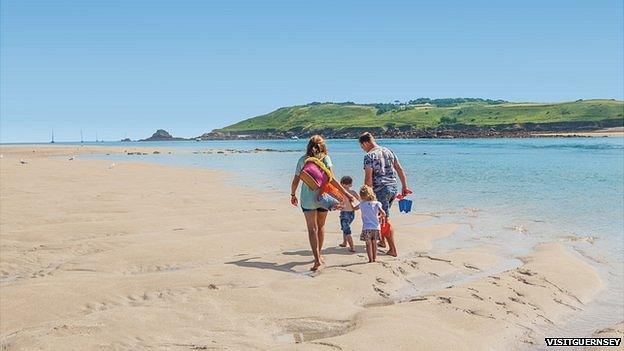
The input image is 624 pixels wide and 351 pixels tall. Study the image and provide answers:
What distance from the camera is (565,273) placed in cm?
903

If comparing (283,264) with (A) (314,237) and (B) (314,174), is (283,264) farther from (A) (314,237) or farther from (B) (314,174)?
(B) (314,174)

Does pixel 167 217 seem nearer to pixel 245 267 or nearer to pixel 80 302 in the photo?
pixel 245 267

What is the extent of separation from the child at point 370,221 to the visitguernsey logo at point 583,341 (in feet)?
12.9

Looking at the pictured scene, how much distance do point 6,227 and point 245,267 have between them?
7041 millimetres

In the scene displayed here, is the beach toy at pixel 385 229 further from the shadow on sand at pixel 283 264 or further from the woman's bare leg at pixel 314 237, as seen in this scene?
the woman's bare leg at pixel 314 237

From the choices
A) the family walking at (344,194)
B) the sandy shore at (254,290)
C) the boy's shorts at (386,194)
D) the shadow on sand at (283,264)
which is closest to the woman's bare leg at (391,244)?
the family walking at (344,194)

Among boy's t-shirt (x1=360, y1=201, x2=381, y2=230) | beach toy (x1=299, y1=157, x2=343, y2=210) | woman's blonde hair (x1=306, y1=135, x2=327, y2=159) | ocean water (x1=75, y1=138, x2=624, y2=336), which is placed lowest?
ocean water (x1=75, y1=138, x2=624, y2=336)

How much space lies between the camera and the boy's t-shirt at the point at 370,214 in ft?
32.6

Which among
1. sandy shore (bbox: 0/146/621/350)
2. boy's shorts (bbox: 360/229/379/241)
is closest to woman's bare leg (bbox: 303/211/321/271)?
sandy shore (bbox: 0/146/621/350)

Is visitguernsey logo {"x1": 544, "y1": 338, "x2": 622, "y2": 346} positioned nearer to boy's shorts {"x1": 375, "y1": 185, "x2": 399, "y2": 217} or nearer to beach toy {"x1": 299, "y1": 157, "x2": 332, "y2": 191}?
beach toy {"x1": 299, "y1": 157, "x2": 332, "y2": 191}

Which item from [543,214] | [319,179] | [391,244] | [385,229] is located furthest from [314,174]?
[543,214]

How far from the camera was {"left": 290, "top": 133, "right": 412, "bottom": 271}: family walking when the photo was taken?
970 cm

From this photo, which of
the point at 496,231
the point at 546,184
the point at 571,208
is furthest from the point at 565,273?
the point at 546,184

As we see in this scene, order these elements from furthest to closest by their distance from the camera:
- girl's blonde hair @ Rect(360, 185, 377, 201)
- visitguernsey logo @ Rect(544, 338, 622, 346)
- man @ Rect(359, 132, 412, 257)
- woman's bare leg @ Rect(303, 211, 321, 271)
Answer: man @ Rect(359, 132, 412, 257), girl's blonde hair @ Rect(360, 185, 377, 201), woman's bare leg @ Rect(303, 211, 321, 271), visitguernsey logo @ Rect(544, 338, 622, 346)
